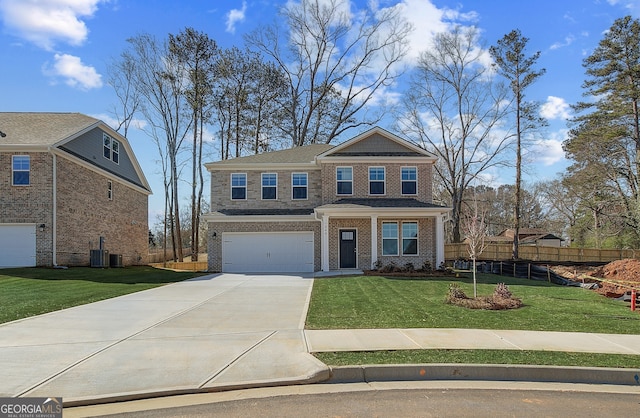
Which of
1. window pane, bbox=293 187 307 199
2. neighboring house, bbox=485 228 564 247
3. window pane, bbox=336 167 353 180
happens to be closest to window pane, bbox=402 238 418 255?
window pane, bbox=336 167 353 180

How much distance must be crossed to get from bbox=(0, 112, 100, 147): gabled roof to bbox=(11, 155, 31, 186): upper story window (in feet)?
2.62

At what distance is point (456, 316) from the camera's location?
1043 cm

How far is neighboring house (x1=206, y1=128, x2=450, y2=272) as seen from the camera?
2266cm

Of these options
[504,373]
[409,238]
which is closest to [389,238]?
[409,238]

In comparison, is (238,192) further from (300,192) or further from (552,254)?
(552,254)

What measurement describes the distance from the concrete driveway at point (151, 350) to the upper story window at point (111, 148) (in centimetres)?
1772

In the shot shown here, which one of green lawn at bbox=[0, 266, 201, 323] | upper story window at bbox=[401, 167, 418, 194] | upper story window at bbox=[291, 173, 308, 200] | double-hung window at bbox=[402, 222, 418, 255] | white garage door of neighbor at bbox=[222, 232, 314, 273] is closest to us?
green lawn at bbox=[0, 266, 201, 323]

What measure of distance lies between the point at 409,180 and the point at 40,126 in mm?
19576

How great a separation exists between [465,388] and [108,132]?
89.0 ft

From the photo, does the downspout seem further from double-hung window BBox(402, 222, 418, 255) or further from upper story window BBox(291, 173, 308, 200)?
double-hung window BBox(402, 222, 418, 255)

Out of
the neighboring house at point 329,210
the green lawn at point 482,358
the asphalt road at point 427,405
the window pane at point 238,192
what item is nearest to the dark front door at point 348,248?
the neighboring house at point 329,210

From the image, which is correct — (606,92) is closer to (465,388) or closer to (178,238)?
(178,238)

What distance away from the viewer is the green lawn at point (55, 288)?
10980 mm

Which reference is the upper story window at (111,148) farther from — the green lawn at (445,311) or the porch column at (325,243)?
the green lawn at (445,311)
